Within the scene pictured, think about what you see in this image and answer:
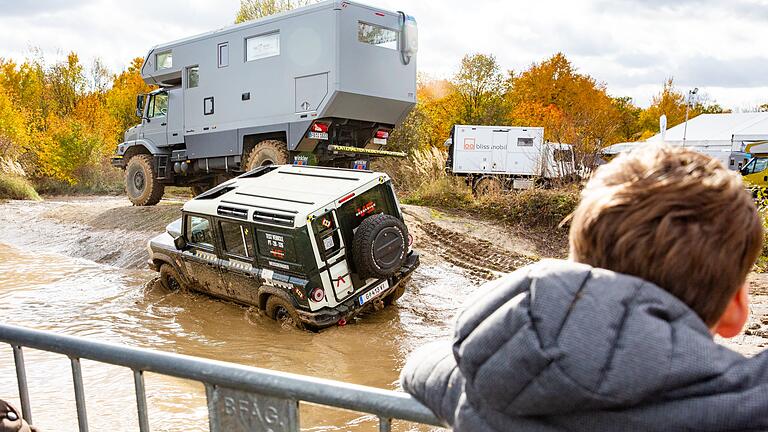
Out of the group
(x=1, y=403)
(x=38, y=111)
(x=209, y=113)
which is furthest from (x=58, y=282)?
(x=38, y=111)

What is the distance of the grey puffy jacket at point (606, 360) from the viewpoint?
36.7 inches

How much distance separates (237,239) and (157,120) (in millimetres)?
9086

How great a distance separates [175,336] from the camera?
8.92 meters

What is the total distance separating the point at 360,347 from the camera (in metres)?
8.22

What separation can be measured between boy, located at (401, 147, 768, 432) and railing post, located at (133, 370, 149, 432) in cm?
120

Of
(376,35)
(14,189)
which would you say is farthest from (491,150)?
(14,189)

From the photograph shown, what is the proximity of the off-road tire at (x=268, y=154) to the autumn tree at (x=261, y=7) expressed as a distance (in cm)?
2356

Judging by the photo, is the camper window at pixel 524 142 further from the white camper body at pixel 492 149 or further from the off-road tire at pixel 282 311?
the off-road tire at pixel 282 311

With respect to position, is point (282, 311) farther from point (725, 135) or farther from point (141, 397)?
point (725, 135)

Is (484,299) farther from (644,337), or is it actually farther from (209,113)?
(209,113)

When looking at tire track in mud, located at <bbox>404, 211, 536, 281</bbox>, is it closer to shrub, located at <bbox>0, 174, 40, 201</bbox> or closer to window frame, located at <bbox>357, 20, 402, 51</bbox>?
window frame, located at <bbox>357, 20, 402, 51</bbox>

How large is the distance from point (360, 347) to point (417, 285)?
3.11m

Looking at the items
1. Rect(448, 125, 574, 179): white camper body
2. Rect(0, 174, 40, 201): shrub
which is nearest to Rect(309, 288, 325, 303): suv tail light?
Rect(448, 125, 574, 179): white camper body

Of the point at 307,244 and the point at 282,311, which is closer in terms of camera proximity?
the point at 307,244
